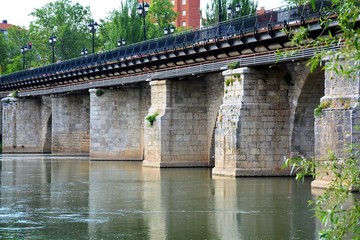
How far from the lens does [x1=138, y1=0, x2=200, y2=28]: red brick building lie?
125 meters

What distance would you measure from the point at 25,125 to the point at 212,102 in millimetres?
31120

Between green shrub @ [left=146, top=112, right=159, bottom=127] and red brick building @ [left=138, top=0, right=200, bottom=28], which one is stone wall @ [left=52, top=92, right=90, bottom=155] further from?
red brick building @ [left=138, top=0, right=200, bottom=28]

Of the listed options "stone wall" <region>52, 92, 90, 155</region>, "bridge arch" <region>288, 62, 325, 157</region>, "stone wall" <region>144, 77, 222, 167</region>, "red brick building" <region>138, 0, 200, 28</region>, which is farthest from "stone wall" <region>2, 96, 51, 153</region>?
"red brick building" <region>138, 0, 200, 28</region>

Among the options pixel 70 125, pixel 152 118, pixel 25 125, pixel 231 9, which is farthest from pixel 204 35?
pixel 25 125

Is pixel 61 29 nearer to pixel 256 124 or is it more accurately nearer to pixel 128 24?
pixel 128 24

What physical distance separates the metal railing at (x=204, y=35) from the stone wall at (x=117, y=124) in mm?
2134

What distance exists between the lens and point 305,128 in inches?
1305

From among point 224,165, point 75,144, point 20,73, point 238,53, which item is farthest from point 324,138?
point 20,73

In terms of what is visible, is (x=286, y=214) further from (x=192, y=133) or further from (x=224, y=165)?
(x=192, y=133)

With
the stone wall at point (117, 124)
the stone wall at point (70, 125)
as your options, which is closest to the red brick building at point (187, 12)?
the stone wall at point (70, 125)

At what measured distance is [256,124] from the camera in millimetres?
32625

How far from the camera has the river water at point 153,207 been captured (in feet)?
59.5

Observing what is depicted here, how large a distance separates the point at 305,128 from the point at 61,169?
44.3 ft

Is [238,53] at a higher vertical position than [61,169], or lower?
higher
